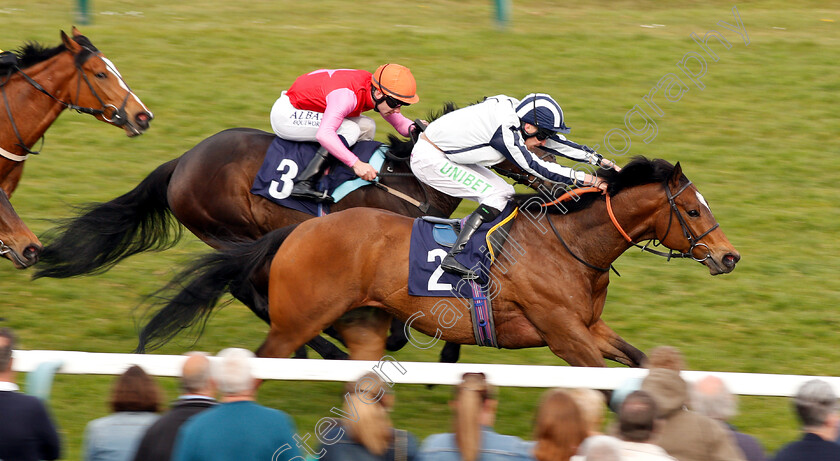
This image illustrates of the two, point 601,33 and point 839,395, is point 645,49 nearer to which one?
point 601,33

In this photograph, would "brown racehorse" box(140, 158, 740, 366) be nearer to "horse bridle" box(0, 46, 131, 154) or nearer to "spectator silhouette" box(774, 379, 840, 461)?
"spectator silhouette" box(774, 379, 840, 461)

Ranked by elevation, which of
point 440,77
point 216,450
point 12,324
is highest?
point 440,77

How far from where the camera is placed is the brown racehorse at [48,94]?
6539 mm

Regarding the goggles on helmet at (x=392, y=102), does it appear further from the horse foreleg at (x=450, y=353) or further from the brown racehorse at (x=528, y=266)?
the horse foreleg at (x=450, y=353)

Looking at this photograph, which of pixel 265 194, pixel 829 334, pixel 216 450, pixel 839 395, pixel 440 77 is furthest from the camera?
pixel 440 77

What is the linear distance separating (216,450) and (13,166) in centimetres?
428

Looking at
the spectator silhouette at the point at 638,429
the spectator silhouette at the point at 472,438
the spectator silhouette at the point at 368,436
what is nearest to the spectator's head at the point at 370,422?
the spectator silhouette at the point at 368,436

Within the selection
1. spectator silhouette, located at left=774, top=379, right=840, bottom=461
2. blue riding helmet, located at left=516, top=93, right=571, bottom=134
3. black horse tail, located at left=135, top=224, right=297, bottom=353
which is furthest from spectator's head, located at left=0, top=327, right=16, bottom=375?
blue riding helmet, located at left=516, top=93, right=571, bottom=134

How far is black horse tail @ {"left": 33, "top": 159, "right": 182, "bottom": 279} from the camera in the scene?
640cm

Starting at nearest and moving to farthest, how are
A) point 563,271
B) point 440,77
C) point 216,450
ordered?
1. point 216,450
2. point 563,271
3. point 440,77

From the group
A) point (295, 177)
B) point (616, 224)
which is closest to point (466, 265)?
point (616, 224)

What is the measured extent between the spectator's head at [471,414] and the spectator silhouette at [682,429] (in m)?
0.53

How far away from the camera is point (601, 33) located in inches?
499

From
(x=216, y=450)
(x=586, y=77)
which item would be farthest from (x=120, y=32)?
(x=216, y=450)
